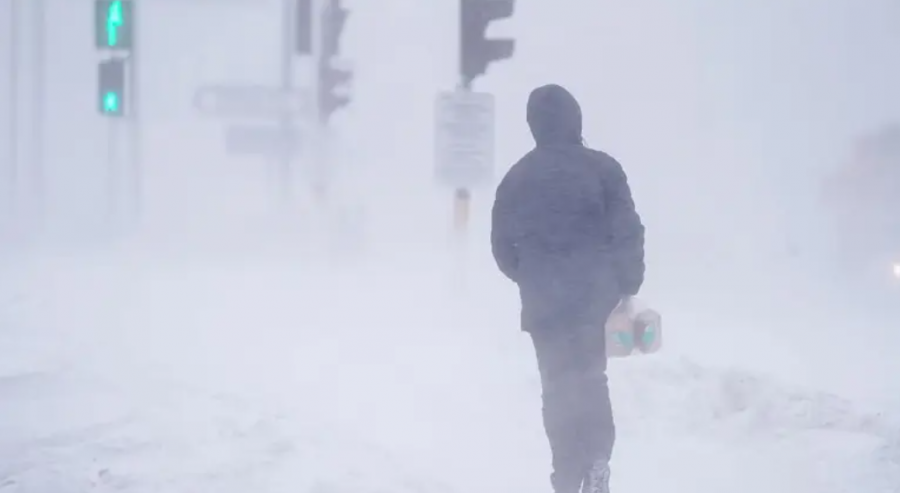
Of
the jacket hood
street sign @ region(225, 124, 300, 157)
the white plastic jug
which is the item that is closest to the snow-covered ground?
the white plastic jug

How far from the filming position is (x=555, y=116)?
5105mm

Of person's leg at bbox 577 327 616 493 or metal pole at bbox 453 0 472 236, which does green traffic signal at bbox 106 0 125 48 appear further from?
person's leg at bbox 577 327 616 493

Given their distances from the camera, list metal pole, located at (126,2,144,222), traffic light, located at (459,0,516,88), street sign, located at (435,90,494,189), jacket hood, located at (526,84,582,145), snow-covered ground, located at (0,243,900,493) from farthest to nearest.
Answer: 1. metal pole, located at (126,2,144,222)
2. street sign, located at (435,90,494,189)
3. traffic light, located at (459,0,516,88)
4. snow-covered ground, located at (0,243,900,493)
5. jacket hood, located at (526,84,582,145)

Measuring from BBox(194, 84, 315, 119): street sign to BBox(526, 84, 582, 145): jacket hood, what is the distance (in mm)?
12925

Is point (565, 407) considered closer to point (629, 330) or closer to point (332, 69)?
point (629, 330)

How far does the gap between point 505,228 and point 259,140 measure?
1404cm

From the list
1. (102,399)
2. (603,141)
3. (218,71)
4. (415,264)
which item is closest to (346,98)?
(415,264)

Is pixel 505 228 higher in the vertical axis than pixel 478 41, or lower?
lower

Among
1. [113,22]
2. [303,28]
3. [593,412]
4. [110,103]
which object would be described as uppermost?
[303,28]

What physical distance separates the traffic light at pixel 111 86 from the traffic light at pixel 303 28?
4.94 metres

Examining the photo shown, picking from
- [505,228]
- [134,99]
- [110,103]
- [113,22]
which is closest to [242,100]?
[134,99]

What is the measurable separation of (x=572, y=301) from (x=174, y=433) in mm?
2974

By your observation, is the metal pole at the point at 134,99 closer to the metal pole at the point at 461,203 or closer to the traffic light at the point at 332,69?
the traffic light at the point at 332,69

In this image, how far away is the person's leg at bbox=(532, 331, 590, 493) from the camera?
16.4ft
